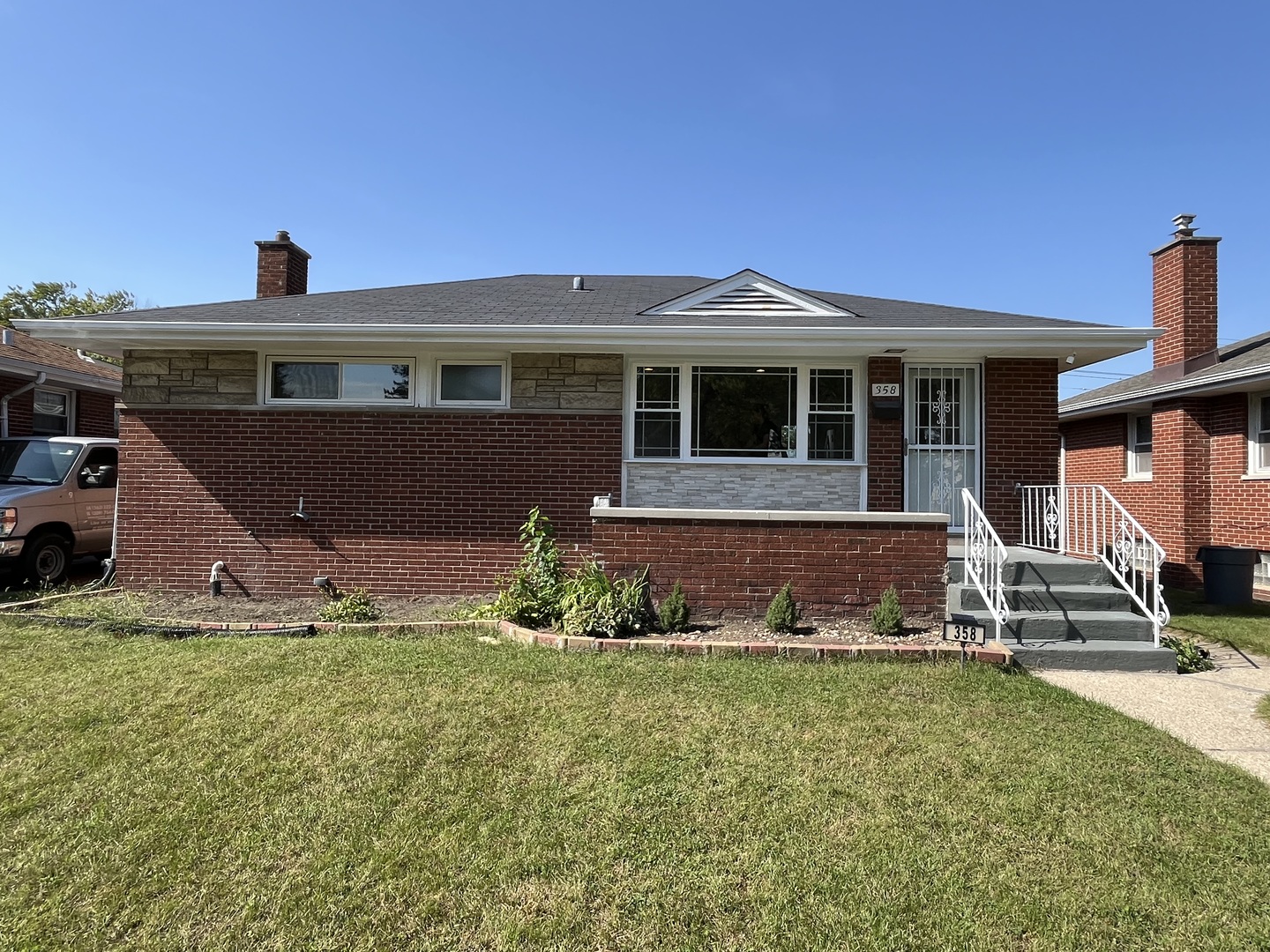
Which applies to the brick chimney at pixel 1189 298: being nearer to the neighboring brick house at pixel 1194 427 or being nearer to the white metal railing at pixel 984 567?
the neighboring brick house at pixel 1194 427

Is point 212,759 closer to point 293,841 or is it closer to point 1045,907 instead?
point 293,841

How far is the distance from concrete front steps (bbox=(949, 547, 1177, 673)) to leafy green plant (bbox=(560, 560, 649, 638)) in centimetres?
304

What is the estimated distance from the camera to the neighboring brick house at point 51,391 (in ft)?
38.5

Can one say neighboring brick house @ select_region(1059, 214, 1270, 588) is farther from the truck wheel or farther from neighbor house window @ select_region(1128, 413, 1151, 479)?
the truck wheel

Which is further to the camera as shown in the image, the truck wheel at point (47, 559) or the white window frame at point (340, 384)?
the truck wheel at point (47, 559)

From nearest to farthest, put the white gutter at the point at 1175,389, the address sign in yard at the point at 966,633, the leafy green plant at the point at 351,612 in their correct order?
1. the address sign in yard at the point at 966,633
2. the leafy green plant at the point at 351,612
3. the white gutter at the point at 1175,389

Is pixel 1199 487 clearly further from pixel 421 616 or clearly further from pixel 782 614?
pixel 421 616

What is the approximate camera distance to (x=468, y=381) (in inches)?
321

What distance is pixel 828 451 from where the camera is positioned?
8.23 meters

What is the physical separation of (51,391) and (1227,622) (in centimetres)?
1894

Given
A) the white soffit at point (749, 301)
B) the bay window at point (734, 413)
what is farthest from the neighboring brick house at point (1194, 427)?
the bay window at point (734, 413)

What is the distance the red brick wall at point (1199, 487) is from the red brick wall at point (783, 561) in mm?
7853

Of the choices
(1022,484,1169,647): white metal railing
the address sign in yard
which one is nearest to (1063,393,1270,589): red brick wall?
(1022,484,1169,647): white metal railing

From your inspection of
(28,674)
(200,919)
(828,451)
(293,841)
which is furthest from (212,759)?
(828,451)
